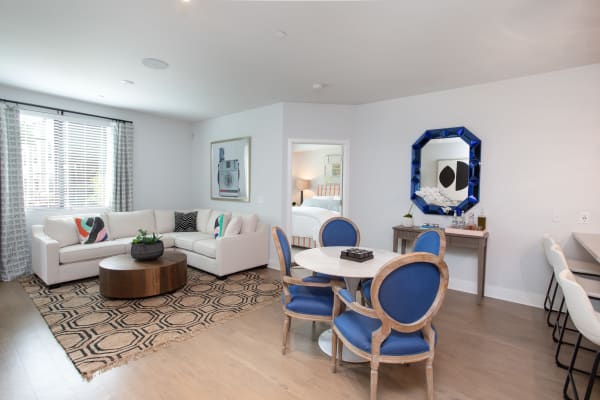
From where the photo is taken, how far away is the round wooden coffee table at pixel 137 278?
3.38 meters

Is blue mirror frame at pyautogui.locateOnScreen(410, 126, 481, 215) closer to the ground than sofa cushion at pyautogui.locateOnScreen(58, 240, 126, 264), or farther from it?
farther from it

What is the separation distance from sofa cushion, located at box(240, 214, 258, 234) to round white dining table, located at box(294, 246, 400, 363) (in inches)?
82.4

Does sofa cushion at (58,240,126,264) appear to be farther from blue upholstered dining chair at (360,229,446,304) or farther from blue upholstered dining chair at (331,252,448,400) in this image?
blue upholstered dining chair at (331,252,448,400)

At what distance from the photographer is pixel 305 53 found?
2916 mm

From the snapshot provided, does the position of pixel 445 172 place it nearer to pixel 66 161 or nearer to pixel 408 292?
pixel 408 292

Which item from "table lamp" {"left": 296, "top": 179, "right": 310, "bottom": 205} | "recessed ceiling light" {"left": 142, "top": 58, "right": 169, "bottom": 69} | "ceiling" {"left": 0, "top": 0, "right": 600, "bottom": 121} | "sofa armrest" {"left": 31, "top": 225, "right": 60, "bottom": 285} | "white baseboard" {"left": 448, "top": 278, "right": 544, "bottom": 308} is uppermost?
"ceiling" {"left": 0, "top": 0, "right": 600, "bottom": 121}

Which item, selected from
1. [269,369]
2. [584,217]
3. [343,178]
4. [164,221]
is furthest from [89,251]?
[584,217]

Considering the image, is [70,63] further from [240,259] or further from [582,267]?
[582,267]

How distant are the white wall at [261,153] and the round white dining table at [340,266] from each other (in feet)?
7.24

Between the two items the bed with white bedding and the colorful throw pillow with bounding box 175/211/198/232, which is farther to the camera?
the bed with white bedding

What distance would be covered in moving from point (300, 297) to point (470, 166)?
2831mm

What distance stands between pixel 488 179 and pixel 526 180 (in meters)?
0.38

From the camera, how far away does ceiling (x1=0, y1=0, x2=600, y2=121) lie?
2193 mm

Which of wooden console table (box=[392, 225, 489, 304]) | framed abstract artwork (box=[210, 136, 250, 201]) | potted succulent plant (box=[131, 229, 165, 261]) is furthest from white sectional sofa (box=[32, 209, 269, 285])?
wooden console table (box=[392, 225, 489, 304])
